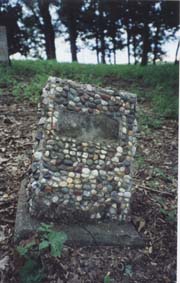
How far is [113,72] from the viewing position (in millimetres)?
5191

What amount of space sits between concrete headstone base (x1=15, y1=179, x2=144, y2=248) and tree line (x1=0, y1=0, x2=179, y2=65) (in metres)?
1.54

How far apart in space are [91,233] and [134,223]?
1.12 ft

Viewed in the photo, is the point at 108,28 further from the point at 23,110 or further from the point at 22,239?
the point at 22,239

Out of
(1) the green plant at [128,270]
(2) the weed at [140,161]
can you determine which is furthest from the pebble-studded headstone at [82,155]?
(2) the weed at [140,161]

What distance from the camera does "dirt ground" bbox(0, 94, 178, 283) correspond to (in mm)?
1933

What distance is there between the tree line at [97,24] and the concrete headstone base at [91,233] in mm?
1538

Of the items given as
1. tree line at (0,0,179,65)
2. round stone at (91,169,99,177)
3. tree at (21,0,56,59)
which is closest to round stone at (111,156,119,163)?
round stone at (91,169,99,177)

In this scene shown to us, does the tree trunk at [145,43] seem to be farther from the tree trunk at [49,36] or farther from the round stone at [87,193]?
→ the round stone at [87,193]

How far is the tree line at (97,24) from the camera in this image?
2891 millimetres

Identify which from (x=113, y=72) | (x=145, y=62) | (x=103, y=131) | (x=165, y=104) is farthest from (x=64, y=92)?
(x=113, y=72)

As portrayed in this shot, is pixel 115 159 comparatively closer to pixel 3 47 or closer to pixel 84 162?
pixel 84 162

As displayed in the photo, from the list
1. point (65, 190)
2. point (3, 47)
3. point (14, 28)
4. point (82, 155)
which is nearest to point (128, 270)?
point (65, 190)

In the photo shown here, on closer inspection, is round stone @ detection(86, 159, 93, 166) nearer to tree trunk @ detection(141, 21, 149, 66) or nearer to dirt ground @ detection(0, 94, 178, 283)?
dirt ground @ detection(0, 94, 178, 283)

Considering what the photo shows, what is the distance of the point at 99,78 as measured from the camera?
5.41 m
